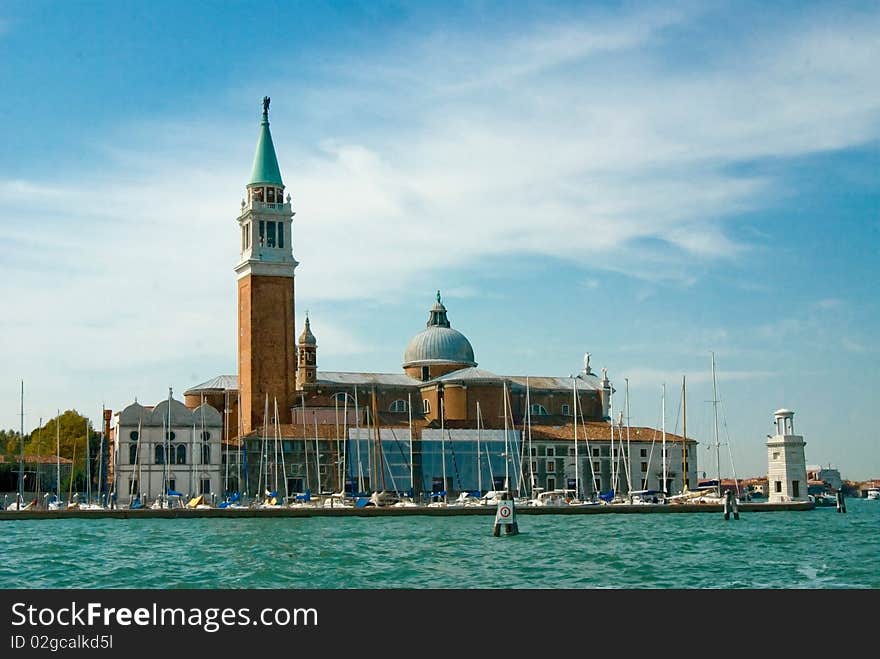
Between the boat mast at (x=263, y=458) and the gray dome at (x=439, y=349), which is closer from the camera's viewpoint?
the boat mast at (x=263, y=458)

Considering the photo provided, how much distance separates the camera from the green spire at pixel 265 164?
77188 millimetres

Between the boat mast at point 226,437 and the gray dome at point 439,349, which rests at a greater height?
the gray dome at point 439,349

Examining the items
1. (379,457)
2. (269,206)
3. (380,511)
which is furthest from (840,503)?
(269,206)

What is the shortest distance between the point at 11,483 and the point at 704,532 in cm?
4938

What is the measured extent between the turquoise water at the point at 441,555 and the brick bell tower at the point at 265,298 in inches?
955

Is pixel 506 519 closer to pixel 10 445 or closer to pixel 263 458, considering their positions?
pixel 263 458

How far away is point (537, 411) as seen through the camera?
83.7 metres

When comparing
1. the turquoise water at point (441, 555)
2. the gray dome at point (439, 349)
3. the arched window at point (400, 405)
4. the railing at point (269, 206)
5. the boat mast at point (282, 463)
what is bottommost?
the turquoise water at point (441, 555)

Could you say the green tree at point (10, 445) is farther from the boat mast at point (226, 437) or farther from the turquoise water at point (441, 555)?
the turquoise water at point (441, 555)

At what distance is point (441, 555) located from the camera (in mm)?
32094

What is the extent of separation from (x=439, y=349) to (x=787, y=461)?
2766 centimetres

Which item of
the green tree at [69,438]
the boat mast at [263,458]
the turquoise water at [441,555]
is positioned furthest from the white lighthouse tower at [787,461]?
the green tree at [69,438]
